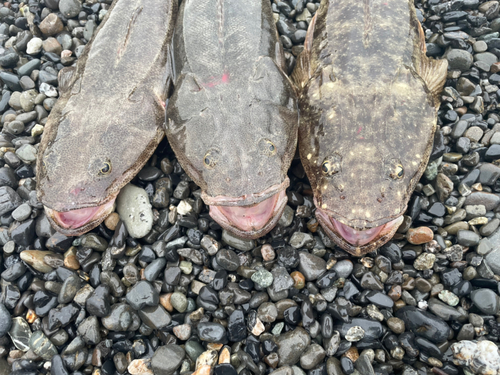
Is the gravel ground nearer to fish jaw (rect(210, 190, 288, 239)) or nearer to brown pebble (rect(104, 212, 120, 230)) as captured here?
brown pebble (rect(104, 212, 120, 230))

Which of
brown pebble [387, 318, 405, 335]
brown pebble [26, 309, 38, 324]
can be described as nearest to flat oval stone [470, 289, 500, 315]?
brown pebble [387, 318, 405, 335]

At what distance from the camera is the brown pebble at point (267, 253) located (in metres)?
4.27

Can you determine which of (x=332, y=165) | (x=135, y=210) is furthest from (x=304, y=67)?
(x=135, y=210)

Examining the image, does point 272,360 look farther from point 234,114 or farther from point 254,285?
point 234,114

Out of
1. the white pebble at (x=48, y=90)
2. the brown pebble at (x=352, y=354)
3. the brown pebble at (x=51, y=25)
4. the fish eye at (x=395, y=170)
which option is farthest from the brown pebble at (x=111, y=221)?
the brown pebble at (x=51, y=25)

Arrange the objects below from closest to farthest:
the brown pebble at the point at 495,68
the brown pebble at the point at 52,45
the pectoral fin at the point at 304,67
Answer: the pectoral fin at the point at 304,67, the brown pebble at the point at 495,68, the brown pebble at the point at 52,45

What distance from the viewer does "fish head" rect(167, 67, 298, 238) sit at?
388 cm

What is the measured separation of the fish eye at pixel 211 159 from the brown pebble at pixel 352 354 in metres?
2.55

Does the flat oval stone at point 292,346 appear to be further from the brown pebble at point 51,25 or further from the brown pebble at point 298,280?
the brown pebble at point 51,25

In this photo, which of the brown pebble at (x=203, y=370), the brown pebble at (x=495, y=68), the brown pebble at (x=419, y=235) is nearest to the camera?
the brown pebble at (x=203, y=370)

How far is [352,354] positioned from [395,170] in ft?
6.84

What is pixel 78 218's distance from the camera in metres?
4.35

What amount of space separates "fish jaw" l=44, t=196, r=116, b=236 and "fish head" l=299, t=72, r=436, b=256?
2.65m

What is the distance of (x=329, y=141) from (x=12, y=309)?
4393 mm
